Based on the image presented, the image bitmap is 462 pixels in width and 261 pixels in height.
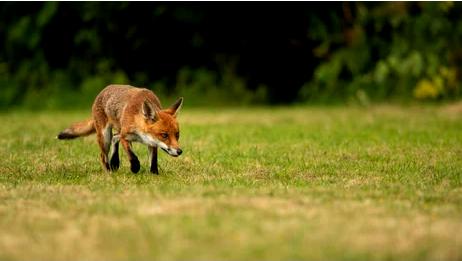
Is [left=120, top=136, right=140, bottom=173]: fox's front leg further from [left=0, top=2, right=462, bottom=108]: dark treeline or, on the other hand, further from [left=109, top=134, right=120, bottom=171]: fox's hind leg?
[left=0, top=2, right=462, bottom=108]: dark treeline

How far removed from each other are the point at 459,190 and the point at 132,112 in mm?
4079

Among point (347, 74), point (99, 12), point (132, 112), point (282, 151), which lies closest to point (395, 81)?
point (347, 74)

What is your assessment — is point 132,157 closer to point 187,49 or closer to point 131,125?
point 131,125

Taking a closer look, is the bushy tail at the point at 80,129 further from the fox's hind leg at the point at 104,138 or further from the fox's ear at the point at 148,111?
the fox's ear at the point at 148,111

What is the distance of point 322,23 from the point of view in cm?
2361

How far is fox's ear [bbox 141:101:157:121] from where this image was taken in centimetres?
978

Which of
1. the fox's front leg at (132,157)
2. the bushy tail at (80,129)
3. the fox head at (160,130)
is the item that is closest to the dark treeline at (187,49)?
the bushy tail at (80,129)

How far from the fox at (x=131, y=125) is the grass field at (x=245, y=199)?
0.28 m

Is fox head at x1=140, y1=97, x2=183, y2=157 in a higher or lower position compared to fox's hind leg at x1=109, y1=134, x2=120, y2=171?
higher

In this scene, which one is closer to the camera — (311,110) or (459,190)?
(459,190)

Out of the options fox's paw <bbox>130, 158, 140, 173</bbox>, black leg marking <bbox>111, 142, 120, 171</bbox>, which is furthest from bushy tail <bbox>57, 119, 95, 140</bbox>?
fox's paw <bbox>130, 158, 140, 173</bbox>

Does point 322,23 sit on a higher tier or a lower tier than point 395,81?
higher

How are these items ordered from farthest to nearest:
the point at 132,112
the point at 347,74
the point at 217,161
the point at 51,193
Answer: the point at 347,74 → the point at 217,161 → the point at 132,112 → the point at 51,193

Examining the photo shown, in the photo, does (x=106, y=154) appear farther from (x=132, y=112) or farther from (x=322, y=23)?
(x=322, y=23)
